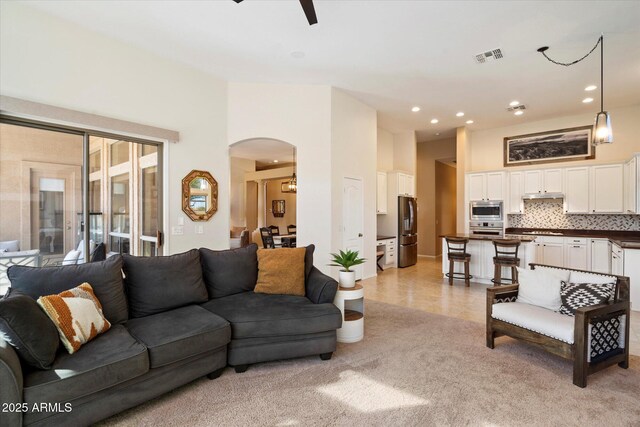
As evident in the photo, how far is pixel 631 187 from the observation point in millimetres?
5637

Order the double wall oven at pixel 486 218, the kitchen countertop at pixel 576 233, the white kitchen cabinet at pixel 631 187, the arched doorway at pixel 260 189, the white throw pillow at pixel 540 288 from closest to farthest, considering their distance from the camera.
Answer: the white throw pillow at pixel 540 288, the white kitchen cabinet at pixel 631 187, the kitchen countertop at pixel 576 233, the double wall oven at pixel 486 218, the arched doorway at pixel 260 189

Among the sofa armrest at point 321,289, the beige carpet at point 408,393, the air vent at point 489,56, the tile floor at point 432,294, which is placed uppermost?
the air vent at point 489,56

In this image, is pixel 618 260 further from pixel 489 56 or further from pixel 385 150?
pixel 385 150

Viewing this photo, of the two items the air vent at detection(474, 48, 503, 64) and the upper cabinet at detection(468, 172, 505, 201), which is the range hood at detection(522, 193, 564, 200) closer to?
the upper cabinet at detection(468, 172, 505, 201)

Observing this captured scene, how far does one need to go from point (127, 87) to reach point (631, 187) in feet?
27.5

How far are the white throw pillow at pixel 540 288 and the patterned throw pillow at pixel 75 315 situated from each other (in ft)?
12.5

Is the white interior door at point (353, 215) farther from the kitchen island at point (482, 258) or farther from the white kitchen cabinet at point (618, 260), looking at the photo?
the white kitchen cabinet at point (618, 260)

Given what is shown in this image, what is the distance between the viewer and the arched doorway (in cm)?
922

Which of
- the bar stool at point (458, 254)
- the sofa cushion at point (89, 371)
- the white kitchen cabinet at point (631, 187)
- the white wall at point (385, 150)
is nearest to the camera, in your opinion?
the sofa cushion at point (89, 371)

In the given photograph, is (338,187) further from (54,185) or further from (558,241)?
(558,241)

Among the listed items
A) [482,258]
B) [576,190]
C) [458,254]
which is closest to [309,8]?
[458,254]

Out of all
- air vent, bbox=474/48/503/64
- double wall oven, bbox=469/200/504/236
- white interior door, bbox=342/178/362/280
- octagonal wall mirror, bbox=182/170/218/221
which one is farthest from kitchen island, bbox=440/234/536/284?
octagonal wall mirror, bbox=182/170/218/221

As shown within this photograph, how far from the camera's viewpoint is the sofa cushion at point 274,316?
2.59m

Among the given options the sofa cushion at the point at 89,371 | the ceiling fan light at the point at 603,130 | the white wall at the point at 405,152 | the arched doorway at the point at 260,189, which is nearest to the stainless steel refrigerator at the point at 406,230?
the white wall at the point at 405,152
